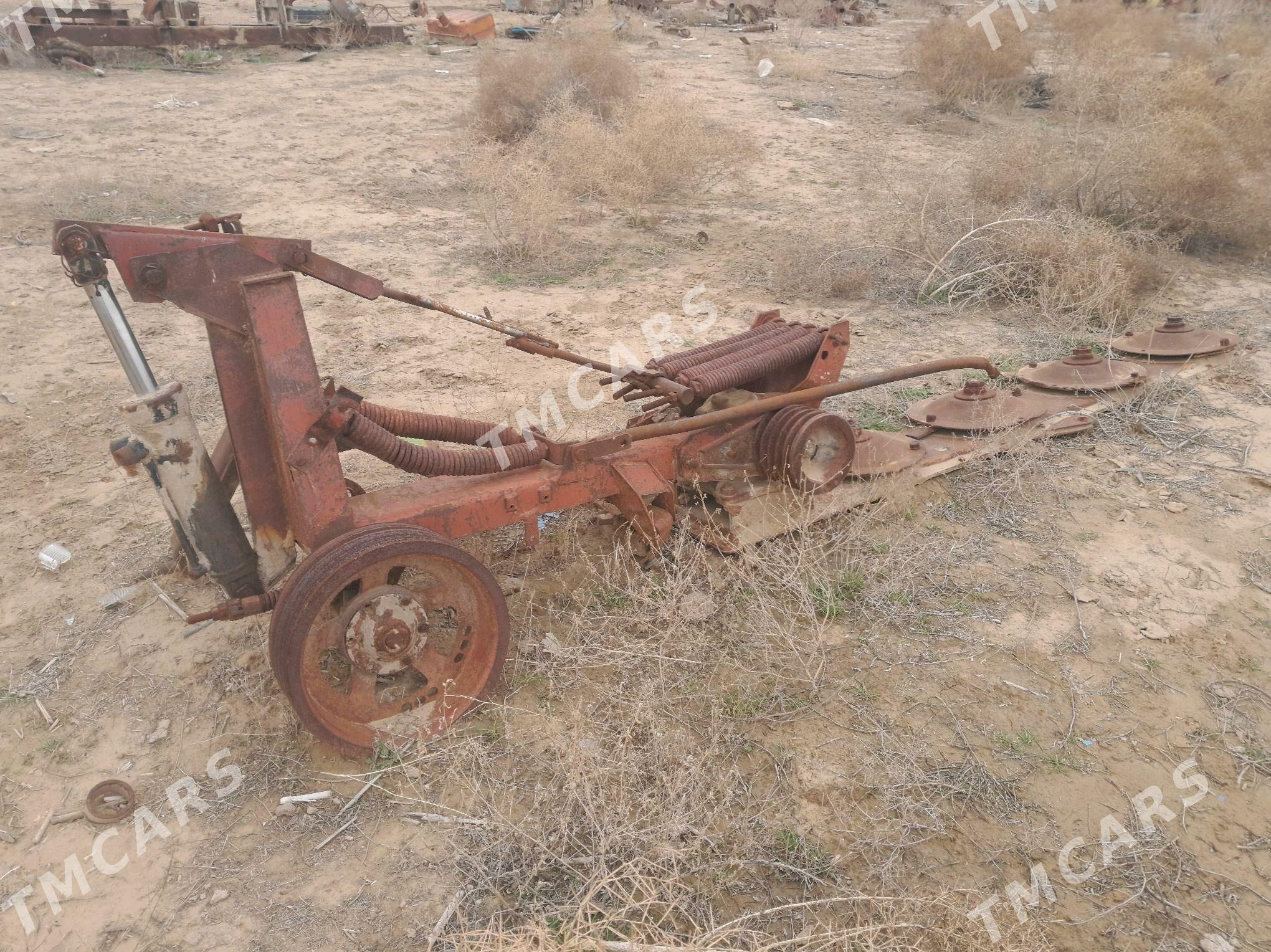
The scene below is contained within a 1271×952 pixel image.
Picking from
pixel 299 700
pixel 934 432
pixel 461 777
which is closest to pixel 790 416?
pixel 934 432

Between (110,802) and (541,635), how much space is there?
1.51 metres

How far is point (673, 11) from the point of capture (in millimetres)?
18938

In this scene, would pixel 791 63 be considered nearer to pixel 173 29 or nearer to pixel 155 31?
pixel 173 29

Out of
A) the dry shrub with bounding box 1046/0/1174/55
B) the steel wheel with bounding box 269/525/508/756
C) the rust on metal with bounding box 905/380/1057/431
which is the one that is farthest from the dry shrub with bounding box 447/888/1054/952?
the dry shrub with bounding box 1046/0/1174/55

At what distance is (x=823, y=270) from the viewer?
21.5ft

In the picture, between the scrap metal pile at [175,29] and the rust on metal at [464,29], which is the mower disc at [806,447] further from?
the rust on metal at [464,29]

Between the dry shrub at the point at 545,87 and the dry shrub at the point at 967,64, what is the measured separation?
450 centimetres

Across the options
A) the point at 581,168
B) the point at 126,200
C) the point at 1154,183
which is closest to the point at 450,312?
the point at 581,168

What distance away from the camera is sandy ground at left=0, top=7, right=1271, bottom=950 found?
97.1 inches

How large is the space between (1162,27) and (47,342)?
645 inches

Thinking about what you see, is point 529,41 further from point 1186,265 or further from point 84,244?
point 84,244

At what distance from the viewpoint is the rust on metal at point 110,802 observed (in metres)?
2.63

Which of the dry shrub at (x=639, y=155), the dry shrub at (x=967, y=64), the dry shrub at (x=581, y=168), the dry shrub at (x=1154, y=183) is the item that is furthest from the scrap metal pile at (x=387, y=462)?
the dry shrub at (x=967, y=64)

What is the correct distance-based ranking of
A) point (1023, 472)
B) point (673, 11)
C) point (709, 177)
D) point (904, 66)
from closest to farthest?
point (1023, 472), point (709, 177), point (904, 66), point (673, 11)
